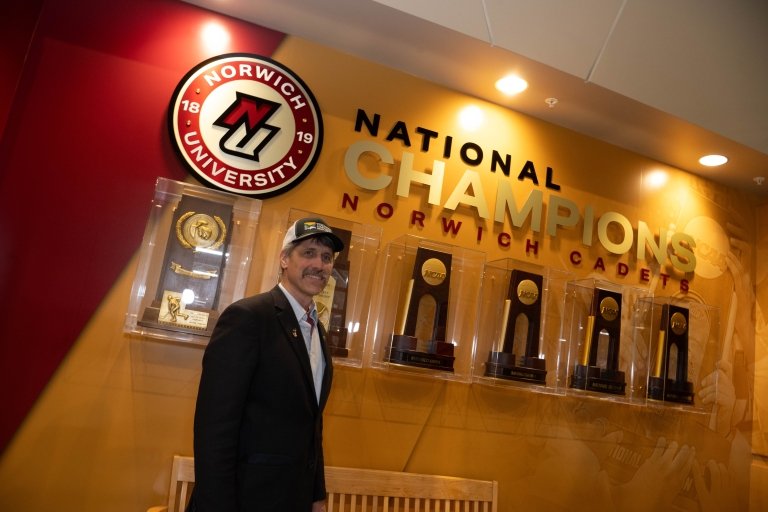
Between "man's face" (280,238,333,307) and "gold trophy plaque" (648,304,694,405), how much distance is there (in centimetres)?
247

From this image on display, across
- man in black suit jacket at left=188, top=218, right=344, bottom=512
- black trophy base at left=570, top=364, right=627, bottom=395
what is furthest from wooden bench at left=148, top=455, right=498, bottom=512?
black trophy base at left=570, top=364, right=627, bottom=395

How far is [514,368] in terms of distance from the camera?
10.8ft

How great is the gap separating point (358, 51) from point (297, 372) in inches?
82.7

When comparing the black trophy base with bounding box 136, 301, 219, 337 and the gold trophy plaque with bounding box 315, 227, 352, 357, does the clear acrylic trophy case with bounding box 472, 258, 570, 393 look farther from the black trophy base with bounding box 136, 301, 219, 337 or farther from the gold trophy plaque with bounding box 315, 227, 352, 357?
the black trophy base with bounding box 136, 301, 219, 337

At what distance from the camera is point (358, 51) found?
347 cm

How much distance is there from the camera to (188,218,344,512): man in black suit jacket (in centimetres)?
193

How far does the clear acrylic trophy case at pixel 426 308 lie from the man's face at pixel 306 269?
0.87 metres

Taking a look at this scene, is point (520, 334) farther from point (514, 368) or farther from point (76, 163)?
point (76, 163)

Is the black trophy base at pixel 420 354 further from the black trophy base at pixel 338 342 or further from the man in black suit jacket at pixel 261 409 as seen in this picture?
the man in black suit jacket at pixel 261 409

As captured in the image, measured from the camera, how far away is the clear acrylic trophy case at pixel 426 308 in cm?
312

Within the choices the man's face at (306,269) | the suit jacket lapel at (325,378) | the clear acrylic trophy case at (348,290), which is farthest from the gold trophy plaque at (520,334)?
the man's face at (306,269)

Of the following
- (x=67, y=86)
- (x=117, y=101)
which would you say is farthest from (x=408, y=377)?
(x=67, y=86)

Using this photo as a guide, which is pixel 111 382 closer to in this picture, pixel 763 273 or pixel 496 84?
pixel 496 84

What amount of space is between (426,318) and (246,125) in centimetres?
142
